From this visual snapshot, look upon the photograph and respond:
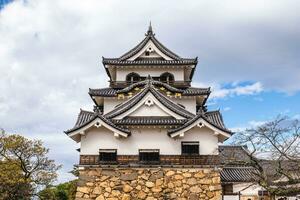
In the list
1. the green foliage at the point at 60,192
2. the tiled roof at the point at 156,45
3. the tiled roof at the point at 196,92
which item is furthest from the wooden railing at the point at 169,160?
the green foliage at the point at 60,192

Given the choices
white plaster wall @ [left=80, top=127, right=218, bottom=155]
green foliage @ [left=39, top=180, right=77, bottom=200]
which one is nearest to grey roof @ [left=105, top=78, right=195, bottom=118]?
white plaster wall @ [left=80, top=127, right=218, bottom=155]

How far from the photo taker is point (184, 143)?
17.8m

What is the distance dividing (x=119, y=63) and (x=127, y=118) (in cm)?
479

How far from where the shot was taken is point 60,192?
125 feet

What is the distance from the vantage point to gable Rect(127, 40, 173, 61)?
887 inches

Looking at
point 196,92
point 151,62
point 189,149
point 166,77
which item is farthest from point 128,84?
point 189,149

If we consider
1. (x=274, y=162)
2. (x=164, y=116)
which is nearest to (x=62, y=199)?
(x=164, y=116)

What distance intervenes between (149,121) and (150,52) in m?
6.52

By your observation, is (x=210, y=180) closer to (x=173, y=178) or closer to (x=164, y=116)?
(x=173, y=178)

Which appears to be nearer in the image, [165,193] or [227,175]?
[165,193]

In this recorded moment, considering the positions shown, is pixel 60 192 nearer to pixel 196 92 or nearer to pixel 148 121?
pixel 196 92

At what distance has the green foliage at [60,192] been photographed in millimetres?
29625

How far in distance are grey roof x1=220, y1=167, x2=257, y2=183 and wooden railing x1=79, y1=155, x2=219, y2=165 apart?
2872 millimetres

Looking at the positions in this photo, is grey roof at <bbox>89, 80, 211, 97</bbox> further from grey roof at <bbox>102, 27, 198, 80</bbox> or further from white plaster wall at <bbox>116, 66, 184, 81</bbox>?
grey roof at <bbox>102, 27, 198, 80</bbox>
